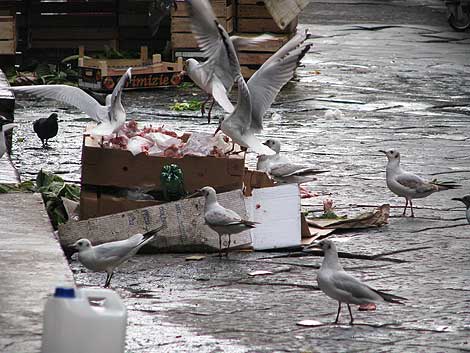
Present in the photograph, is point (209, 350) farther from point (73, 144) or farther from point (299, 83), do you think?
point (299, 83)

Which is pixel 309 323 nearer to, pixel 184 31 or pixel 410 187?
pixel 410 187

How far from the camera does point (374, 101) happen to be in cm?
1412

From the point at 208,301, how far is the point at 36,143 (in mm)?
4739

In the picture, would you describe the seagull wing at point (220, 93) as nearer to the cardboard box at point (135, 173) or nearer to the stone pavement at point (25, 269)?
the cardboard box at point (135, 173)

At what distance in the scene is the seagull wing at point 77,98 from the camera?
8500mm

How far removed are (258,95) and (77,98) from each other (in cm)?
129

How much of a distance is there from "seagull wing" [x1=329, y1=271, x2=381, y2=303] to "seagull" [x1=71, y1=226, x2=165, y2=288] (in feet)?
4.16

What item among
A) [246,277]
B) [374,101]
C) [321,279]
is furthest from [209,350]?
[374,101]

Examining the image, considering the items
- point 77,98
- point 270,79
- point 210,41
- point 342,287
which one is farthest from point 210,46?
point 342,287

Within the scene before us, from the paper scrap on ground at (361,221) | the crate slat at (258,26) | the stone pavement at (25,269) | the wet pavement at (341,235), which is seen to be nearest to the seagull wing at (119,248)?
the wet pavement at (341,235)

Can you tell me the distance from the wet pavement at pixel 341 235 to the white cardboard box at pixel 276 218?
0.45ft

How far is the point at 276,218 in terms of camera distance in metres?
7.68

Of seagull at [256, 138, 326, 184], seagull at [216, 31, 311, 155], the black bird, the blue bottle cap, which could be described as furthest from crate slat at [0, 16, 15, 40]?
the blue bottle cap

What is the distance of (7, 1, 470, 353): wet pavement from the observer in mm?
5809
